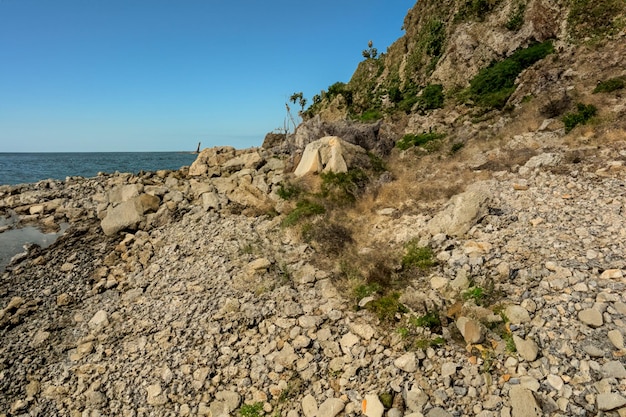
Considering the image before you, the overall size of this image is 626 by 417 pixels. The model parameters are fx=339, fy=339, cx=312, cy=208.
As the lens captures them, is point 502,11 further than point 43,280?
Yes

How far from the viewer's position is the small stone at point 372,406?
6.13m

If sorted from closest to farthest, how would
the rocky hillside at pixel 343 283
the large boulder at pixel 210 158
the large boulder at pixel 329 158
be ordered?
the rocky hillside at pixel 343 283 → the large boulder at pixel 329 158 → the large boulder at pixel 210 158

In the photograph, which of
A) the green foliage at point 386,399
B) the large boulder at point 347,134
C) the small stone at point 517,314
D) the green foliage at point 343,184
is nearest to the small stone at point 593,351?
the small stone at point 517,314

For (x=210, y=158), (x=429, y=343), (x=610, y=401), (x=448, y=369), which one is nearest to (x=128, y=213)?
(x=210, y=158)

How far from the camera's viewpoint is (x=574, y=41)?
2552 cm

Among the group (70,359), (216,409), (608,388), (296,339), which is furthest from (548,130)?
(70,359)

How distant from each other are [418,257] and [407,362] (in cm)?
377

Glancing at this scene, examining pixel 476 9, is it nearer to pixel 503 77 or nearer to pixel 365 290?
pixel 503 77

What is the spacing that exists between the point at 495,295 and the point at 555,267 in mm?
1609

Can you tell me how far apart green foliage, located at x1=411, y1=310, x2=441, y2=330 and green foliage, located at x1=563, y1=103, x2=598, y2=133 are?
1357 centimetres

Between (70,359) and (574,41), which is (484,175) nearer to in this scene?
(70,359)

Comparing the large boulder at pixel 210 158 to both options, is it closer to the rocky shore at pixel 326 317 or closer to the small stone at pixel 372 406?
the rocky shore at pixel 326 317

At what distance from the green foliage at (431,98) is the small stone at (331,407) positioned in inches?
1184

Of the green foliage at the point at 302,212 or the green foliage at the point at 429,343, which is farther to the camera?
the green foliage at the point at 302,212
